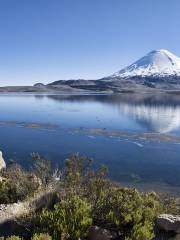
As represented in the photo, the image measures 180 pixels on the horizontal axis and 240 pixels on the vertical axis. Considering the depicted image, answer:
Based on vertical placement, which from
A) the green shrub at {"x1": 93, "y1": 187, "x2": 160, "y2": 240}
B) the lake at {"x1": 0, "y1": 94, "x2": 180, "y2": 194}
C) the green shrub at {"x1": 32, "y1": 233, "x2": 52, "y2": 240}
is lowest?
the lake at {"x1": 0, "y1": 94, "x2": 180, "y2": 194}

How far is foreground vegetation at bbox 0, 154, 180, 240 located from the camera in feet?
24.3

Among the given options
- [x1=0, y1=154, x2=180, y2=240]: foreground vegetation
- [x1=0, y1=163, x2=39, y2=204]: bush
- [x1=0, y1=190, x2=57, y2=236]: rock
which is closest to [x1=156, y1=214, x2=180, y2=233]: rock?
[x1=0, y1=154, x2=180, y2=240]: foreground vegetation

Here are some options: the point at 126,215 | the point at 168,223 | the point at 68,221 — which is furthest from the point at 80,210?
the point at 168,223

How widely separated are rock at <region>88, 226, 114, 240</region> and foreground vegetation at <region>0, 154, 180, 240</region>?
0.38 feet

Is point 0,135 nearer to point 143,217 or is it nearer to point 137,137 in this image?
point 137,137

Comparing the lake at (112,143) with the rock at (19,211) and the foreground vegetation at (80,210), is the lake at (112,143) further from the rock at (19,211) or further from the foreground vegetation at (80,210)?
the rock at (19,211)

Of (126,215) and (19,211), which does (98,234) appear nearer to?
(126,215)

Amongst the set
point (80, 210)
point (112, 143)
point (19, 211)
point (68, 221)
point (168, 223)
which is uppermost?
point (80, 210)

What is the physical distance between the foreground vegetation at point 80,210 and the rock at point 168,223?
177 millimetres

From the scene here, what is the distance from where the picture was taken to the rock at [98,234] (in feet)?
24.8

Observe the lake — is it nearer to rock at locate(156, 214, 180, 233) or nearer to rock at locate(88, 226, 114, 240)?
rock at locate(156, 214, 180, 233)

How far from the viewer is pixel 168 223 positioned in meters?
8.16

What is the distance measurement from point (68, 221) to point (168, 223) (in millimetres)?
2145

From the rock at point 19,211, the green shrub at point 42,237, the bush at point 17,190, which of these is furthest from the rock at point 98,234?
the bush at point 17,190
